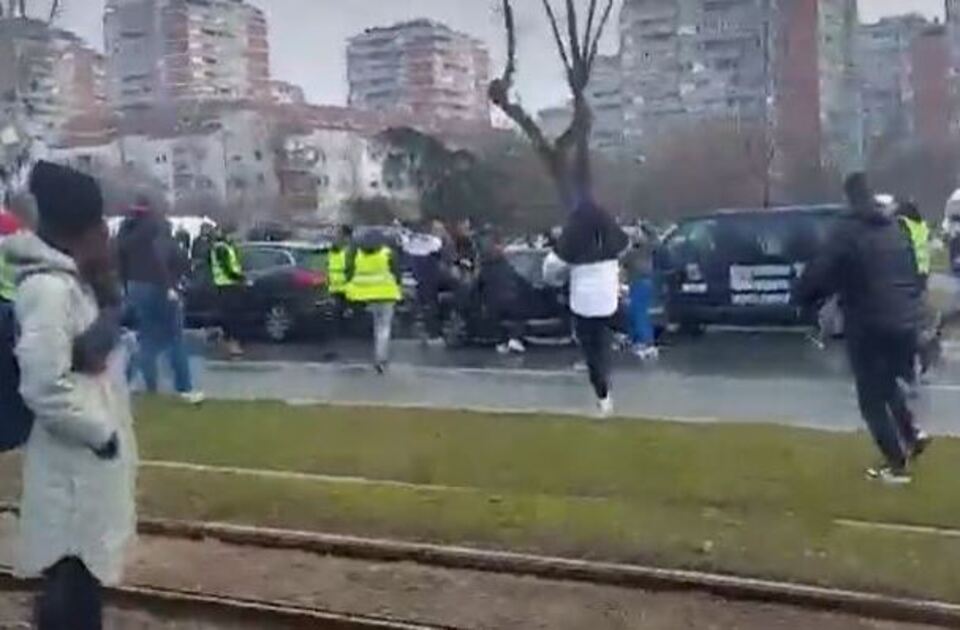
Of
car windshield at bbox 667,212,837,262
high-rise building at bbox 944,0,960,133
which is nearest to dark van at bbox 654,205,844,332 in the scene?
car windshield at bbox 667,212,837,262

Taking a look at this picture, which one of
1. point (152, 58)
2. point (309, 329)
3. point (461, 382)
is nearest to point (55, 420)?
point (461, 382)

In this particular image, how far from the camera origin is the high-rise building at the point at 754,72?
5266cm

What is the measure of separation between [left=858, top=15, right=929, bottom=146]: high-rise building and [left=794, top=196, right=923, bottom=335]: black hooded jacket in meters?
52.0

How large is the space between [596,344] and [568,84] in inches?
922

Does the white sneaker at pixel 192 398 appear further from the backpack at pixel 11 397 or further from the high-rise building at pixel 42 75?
the backpack at pixel 11 397

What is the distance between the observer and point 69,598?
5117 mm

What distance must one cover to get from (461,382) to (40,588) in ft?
39.1

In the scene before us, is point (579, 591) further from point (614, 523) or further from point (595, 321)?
point (595, 321)

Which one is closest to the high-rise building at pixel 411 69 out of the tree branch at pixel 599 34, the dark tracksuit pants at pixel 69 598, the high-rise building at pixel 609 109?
the high-rise building at pixel 609 109

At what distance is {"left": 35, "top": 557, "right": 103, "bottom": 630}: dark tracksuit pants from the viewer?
5055mm

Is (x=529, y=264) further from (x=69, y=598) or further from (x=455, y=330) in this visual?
(x=69, y=598)

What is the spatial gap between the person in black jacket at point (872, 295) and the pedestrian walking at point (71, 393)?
17.1 feet

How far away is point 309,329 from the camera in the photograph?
23562mm

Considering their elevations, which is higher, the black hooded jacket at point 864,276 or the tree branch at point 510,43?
the tree branch at point 510,43
